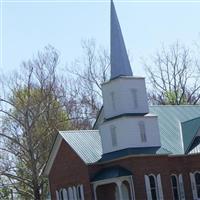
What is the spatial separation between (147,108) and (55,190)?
8.94 metres

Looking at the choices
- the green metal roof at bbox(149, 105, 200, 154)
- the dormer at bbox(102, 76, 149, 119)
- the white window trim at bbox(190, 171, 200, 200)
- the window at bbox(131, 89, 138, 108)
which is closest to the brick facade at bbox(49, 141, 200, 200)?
the white window trim at bbox(190, 171, 200, 200)

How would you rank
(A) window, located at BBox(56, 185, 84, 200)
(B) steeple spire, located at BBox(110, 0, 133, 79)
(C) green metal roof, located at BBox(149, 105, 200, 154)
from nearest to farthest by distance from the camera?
(A) window, located at BBox(56, 185, 84, 200)
(C) green metal roof, located at BBox(149, 105, 200, 154)
(B) steeple spire, located at BBox(110, 0, 133, 79)

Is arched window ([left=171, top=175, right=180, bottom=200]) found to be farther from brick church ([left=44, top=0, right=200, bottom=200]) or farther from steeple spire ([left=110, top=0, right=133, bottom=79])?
steeple spire ([left=110, top=0, right=133, bottom=79])

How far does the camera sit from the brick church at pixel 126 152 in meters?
36.0

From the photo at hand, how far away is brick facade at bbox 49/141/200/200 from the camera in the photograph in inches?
1404

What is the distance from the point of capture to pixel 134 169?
35531mm

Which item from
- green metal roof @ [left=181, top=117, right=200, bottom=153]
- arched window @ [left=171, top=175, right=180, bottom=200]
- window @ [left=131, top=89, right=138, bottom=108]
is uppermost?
window @ [left=131, top=89, right=138, bottom=108]

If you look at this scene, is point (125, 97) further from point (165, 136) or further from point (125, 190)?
point (125, 190)

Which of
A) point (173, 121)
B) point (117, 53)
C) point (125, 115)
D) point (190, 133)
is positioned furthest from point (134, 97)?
point (190, 133)

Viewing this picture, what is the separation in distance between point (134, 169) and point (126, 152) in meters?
1.27

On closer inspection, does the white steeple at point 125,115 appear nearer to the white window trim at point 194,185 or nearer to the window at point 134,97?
the window at point 134,97

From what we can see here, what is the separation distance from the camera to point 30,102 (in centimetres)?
5219

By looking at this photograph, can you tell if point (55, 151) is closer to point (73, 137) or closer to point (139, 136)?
point (73, 137)

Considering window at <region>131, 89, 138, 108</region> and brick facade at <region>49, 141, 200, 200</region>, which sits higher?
window at <region>131, 89, 138, 108</region>
